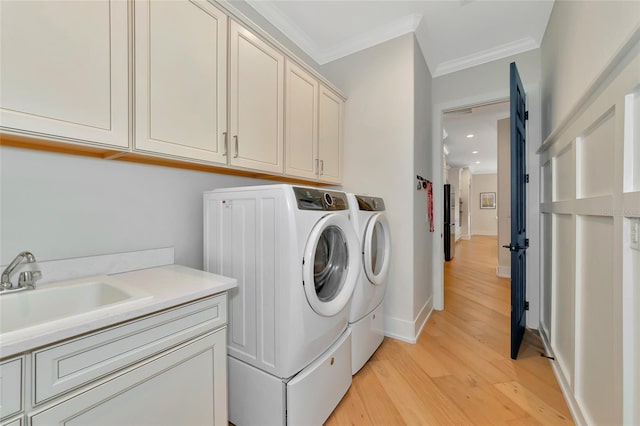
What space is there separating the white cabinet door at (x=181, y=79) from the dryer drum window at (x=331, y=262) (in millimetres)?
756

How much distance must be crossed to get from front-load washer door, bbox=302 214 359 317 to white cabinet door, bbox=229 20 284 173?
0.63 metres

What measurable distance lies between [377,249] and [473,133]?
4.58 m

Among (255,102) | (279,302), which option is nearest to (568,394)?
(279,302)

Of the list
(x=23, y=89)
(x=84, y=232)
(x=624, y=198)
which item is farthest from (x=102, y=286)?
(x=624, y=198)

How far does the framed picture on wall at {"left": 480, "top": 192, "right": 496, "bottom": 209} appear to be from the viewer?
33.4 ft

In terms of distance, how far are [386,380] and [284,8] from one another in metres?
2.89

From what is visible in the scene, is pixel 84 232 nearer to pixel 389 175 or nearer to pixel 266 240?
pixel 266 240

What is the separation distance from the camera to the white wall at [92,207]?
3.35 ft

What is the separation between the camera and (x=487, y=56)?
8.50 feet

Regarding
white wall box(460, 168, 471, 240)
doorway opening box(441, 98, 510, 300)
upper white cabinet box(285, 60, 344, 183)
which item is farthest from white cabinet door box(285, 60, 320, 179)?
white wall box(460, 168, 471, 240)

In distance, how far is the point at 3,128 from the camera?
2.61 ft

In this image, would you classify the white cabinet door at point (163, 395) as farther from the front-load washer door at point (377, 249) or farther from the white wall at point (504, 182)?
the white wall at point (504, 182)

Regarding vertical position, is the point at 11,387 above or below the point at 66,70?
below

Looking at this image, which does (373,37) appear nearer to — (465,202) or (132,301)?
(132,301)
